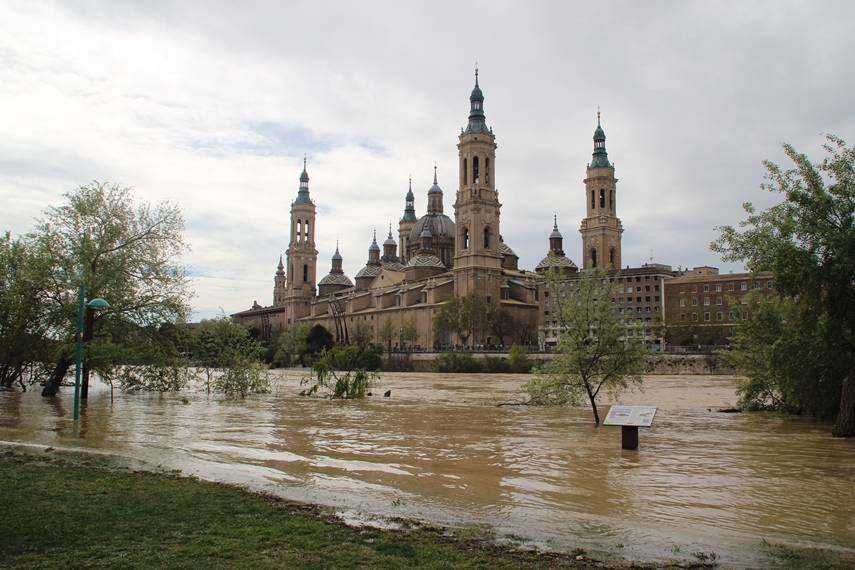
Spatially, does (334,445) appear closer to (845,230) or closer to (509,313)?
(845,230)

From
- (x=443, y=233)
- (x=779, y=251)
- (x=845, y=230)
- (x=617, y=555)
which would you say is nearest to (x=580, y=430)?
(x=779, y=251)

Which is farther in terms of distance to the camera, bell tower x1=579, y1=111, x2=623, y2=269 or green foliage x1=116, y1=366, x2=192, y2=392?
bell tower x1=579, y1=111, x2=623, y2=269

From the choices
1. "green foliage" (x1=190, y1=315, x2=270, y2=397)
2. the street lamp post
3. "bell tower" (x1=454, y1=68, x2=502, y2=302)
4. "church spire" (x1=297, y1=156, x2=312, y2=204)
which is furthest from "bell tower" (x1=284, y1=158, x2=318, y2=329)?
the street lamp post

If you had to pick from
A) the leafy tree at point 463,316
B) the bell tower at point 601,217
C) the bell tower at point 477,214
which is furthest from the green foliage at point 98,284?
the bell tower at point 601,217

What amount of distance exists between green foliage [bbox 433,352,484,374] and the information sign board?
195 ft

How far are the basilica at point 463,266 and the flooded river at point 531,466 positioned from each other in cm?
7570

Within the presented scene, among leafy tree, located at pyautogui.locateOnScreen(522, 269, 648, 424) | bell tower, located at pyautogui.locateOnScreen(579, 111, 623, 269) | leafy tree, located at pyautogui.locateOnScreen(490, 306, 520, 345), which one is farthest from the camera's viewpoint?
bell tower, located at pyautogui.locateOnScreen(579, 111, 623, 269)

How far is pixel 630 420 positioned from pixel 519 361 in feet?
195

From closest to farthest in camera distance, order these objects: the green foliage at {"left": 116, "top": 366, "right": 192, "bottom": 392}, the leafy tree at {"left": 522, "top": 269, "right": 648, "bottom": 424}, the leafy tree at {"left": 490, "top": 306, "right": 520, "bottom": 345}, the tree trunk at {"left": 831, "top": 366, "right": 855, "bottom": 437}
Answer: the tree trunk at {"left": 831, "top": 366, "right": 855, "bottom": 437} < the leafy tree at {"left": 522, "top": 269, "right": 648, "bottom": 424} < the green foliage at {"left": 116, "top": 366, "right": 192, "bottom": 392} < the leafy tree at {"left": 490, "top": 306, "right": 520, "bottom": 345}

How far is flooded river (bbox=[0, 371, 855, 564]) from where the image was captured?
8945 mm

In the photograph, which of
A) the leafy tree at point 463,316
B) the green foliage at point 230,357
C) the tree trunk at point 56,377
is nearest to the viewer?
the tree trunk at point 56,377

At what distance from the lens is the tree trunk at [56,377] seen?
2792 centimetres

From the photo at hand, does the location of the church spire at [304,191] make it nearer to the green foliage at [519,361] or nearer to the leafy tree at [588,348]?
the green foliage at [519,361]

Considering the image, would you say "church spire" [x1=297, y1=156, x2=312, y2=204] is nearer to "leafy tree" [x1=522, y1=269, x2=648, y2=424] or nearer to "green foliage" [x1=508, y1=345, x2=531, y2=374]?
"green foliage" [x1=508, y1=345, x2=531, y2=374]
